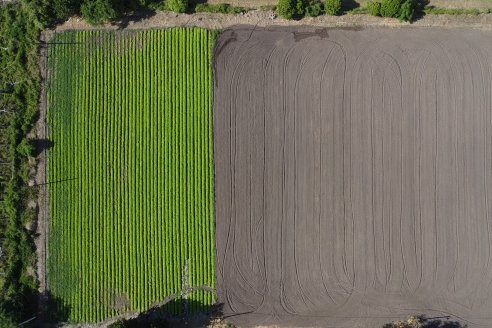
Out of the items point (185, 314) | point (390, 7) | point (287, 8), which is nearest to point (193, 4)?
point (287, 8)

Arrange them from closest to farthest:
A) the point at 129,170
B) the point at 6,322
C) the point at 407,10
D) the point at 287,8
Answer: the point at 6,322, the point at 407,10, the point at 287,8, the point at 129,170

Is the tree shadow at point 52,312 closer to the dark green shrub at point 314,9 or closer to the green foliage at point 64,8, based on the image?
the green foliage at point 64,8

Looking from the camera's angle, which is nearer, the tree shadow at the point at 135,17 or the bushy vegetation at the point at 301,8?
→ the bushy vegetation at the point at 301,8

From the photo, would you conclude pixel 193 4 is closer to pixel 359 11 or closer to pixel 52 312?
pixel 359 11

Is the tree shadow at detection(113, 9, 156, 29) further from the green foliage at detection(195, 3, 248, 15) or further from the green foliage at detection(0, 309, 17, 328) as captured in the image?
the green foliage at detection(0, 309, 17, 328)

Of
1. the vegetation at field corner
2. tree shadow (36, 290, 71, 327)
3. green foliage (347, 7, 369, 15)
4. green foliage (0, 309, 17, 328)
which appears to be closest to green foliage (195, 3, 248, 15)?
green foliage (347, 7, 369, 15)

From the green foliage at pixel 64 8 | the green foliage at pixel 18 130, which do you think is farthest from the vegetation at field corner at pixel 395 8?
the green foliage at pixel 18 130

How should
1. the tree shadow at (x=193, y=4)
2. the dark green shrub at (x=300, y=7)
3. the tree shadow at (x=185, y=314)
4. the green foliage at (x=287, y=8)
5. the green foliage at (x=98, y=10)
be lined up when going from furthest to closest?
the tree shadow at (x=193, y=4)
the tree shadow at (x=185, y=314)
the dark green shrub at (x=300, y=7)
the green foliage at (x=287, y=8)
the green foliage at (x=98, y=10)
